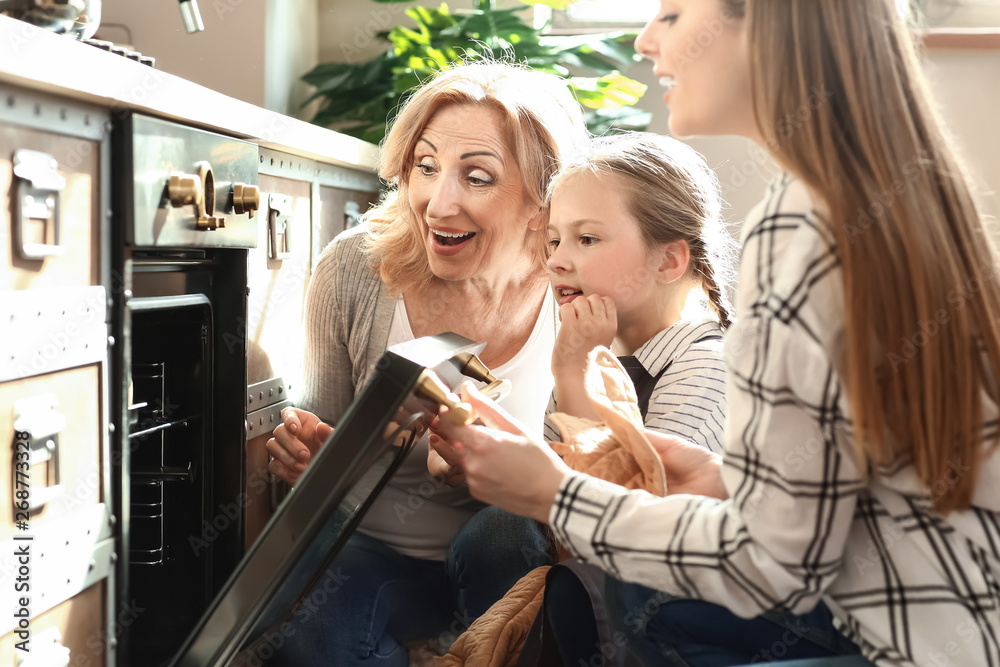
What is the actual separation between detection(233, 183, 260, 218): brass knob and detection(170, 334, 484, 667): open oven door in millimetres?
420

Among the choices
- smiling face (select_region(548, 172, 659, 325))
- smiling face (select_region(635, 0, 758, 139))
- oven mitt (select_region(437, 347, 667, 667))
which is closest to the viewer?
smiling face (select_region(635, 0, 758, 139))

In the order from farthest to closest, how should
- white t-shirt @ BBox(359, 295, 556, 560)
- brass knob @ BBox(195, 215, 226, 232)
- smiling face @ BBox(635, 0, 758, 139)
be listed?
1. white t-shirt @ BBox(359, 295, 556, 560)
2. brass knob @ BBox(195, 215, 226, 232)
3. smiling face @ BBox(635, 0, 758, 139)

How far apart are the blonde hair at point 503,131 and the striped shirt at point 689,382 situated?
1.26 ft

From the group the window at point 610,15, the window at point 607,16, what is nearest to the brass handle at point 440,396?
the window at point 610,15

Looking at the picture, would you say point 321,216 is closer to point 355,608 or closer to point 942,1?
point 355,608

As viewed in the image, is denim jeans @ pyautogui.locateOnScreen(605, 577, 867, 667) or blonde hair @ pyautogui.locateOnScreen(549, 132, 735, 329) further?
blonde hair @ pyautogui.locateOnScreen(549, 132, 735, 329)

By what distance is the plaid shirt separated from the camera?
2.29 ft

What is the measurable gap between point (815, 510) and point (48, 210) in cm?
79

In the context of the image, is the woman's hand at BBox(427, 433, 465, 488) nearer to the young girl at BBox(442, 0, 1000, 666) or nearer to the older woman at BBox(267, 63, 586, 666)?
the older woman at BBox(267, 63, 586, 666)

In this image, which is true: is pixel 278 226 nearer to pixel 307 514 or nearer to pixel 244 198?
pixel 244 198

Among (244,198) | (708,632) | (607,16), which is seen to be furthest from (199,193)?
(607,16)

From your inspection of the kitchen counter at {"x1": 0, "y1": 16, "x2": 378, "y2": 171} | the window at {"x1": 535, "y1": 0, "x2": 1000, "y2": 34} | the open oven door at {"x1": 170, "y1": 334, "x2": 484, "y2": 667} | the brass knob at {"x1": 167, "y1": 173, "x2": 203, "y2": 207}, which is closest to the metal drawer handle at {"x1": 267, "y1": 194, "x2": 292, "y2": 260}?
the kitchen counter at {"x1": 0, "y1": 16, "x2": 378, "y2": 171}

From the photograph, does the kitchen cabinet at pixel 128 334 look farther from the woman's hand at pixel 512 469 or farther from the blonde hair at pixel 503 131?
the woman's hand at pixel 512 469

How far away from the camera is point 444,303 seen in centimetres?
164
